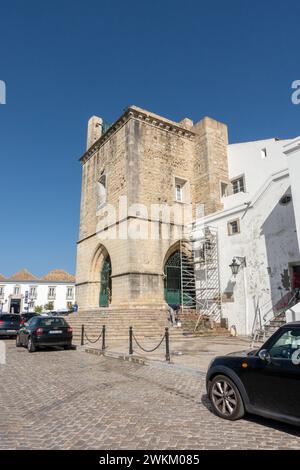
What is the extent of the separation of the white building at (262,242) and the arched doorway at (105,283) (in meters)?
6.95

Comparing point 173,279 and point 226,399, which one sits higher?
point 173,279

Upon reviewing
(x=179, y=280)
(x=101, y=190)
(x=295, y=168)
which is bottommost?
(x=179, y=280)

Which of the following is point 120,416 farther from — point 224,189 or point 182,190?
point 224,189

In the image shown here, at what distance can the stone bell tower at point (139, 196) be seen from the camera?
18.6 meters

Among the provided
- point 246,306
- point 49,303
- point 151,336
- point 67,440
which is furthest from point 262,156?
point 49,303

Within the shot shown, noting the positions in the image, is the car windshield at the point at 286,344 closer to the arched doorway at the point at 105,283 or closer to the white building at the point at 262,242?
the white building at the point at 262,242

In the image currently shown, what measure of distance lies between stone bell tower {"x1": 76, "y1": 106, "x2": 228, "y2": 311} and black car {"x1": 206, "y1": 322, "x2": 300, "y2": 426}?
12.9 m

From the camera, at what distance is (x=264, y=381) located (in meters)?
3.83

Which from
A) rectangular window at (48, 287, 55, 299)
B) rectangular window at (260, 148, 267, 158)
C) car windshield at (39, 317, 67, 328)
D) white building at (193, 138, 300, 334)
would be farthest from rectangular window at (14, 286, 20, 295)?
rectangular window at (260, 148, 267, 158)

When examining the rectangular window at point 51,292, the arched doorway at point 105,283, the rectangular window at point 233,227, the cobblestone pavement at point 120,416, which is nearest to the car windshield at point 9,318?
the arched doorway at point 105,283

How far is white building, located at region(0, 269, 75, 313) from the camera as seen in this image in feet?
181

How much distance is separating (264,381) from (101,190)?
20.9 m

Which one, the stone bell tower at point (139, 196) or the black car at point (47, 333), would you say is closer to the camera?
the black car at point (47, 333)

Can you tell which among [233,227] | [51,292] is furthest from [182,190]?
[51,292]
